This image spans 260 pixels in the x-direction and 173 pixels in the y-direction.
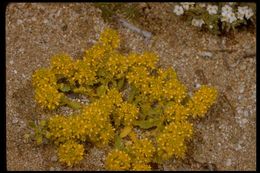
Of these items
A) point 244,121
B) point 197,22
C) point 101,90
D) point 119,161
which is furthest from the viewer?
point 197,22

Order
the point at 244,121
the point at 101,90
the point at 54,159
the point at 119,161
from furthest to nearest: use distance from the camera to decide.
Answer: the point at 244,121 → the point at 101,90 → the point at 54,159 → the point at 119,161

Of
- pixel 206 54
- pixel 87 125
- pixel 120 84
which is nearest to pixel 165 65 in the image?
pixel 206 54

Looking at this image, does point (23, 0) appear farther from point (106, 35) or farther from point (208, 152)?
point (208, 152)

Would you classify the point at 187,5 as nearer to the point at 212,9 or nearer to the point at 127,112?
the point at 212,9

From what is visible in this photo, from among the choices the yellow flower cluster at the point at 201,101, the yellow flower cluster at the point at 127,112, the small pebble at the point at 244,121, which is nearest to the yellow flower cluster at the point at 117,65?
the yellow flower cluster at the point at 127,112

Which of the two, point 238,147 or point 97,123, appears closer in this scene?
point 97,123

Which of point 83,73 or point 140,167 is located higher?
point 83,73

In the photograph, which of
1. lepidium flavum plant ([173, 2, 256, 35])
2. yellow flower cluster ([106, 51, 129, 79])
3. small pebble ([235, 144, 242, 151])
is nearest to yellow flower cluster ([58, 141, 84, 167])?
yellow flower cluster ([106, 51, 129, 79])
